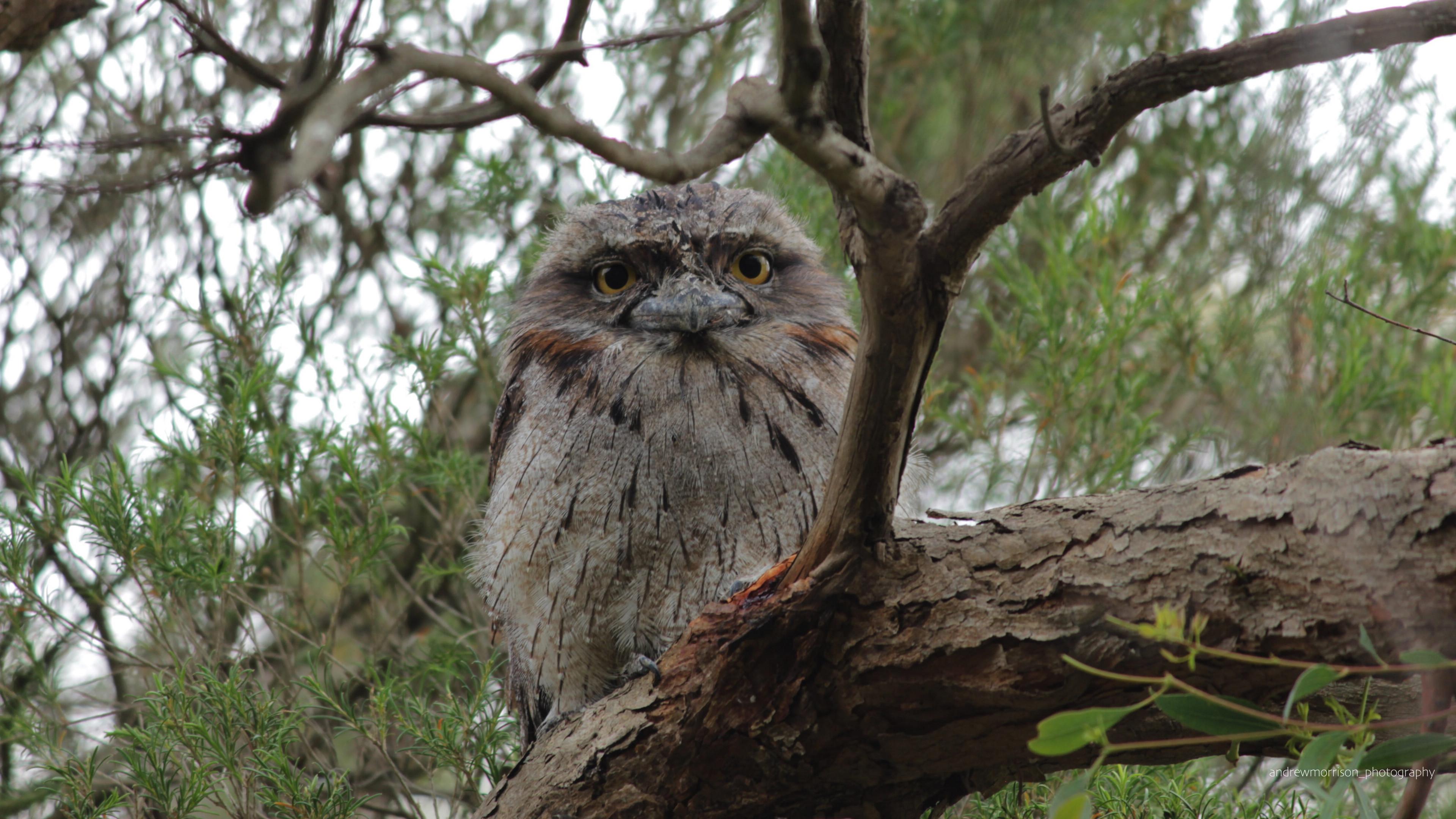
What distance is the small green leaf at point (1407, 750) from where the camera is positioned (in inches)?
53.7

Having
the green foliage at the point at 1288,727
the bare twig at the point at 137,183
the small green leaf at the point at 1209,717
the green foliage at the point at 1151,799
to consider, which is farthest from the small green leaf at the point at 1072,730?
the bare twig at the point at 137,183

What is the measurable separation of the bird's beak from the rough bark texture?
0.75 metres

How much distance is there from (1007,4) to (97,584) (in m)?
4.22

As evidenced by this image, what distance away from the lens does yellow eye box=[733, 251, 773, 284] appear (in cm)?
281

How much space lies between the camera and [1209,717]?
57.9 inches

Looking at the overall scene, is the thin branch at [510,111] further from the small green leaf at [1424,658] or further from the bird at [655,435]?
the bird at [655,435]

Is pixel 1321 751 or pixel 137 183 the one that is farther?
pixel 137 183

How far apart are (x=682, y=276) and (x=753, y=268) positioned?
26cm

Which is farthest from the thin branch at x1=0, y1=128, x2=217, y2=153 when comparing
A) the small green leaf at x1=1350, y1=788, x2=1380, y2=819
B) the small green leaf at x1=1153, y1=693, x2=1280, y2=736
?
the small green leaf at x1=1350, y1=788, x2=1380, y2=819

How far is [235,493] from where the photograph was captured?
3.12 metres

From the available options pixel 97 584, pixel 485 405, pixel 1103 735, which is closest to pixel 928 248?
pixel 1103 735

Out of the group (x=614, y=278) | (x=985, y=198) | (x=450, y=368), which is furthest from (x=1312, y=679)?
(x=450, y=368)

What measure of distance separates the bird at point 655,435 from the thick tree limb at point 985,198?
891 millimetres

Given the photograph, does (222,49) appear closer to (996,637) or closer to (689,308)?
(689,308)
